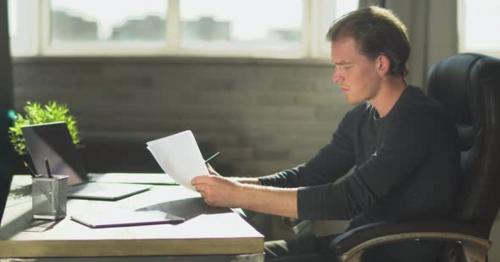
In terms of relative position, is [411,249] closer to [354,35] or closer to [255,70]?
[354,35]

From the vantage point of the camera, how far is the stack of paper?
1.59 metres

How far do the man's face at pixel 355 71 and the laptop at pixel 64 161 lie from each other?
0.65 metres

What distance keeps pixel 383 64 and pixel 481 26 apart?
1752 mm

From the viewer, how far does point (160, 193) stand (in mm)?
1764

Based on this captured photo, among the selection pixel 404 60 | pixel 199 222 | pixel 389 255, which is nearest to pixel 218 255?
pixel 199 222

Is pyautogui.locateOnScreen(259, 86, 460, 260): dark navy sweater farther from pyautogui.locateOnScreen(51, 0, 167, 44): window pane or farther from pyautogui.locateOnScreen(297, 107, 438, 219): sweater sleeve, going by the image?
pyautogui.locateOnScreen(51, 0, 167, 44): window pane

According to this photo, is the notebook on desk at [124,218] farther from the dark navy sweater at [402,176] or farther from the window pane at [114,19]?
the window pane at [114,19]

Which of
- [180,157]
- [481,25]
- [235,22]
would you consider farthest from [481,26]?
[180,157]

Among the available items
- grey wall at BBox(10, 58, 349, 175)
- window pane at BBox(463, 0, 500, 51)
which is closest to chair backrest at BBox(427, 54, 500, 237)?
grey wall at BBox(10, 58, 349, 175)

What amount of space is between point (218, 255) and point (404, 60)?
755 millimetres

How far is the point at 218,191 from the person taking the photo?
5.03 ft

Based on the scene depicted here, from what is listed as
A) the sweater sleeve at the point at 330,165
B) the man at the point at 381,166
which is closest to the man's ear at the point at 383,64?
the man at the point at 381,166

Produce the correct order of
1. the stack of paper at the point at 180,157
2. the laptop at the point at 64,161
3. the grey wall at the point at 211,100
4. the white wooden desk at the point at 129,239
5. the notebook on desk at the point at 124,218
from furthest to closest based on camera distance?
the grey wall at the point at 211,100, the laptop at the point at 64,161, the stack of paper at the point at 180,157, the notebook on desk at the point at 124,218, the white wooden desk at the point at 129,239

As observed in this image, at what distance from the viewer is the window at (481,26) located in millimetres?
3125
